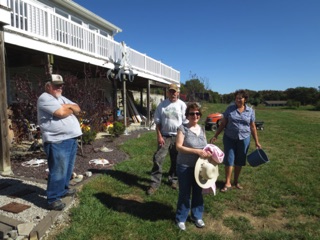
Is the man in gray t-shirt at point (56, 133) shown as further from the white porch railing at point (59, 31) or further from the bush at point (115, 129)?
the bush at point (115, 129)

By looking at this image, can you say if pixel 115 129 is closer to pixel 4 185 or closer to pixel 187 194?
pixel 4 185

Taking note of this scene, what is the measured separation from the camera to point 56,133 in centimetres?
326

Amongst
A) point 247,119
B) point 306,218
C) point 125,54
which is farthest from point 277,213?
point 125,54

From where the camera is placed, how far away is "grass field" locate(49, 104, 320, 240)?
3.14 m

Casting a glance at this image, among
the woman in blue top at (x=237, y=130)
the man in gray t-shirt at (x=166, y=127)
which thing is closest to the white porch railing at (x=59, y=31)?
the man in gray t-shirt at (x=166, y=127)

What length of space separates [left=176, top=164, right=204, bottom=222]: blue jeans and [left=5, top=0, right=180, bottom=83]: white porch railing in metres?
5.46

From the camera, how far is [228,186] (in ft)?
15.2

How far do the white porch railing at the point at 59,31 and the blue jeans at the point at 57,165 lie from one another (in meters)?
4.26

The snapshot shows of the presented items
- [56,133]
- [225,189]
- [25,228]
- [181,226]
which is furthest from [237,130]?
[25,228]

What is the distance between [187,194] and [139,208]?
3.10ft

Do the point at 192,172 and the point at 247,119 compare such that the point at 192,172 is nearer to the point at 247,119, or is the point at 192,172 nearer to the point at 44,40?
the point at 247,119

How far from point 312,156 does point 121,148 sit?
5.52 m

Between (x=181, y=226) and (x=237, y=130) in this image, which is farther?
(x=237, y=130)

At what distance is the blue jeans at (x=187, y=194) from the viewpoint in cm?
314
